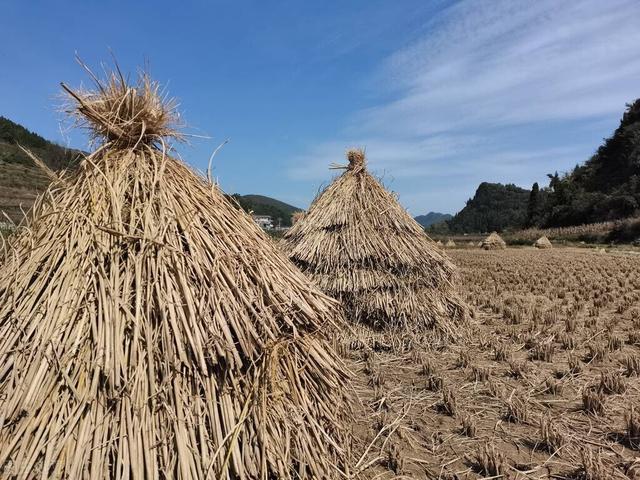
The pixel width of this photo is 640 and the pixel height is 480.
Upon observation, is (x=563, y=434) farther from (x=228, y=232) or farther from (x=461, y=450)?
(x=228, y=232)

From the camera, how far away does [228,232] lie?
2850 mm

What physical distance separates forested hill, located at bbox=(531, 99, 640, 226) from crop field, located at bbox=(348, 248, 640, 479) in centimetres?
4076

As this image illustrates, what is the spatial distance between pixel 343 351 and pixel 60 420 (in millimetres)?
4957

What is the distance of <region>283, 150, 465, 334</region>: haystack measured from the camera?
23.2 feet

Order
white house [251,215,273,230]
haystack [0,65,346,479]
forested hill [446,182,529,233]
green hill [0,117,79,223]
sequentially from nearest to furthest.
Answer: haystack [0,65,346,479]
white house [251,215,273,230]
green hill [0,117,79,223]
forested hill [446,182,529,233]

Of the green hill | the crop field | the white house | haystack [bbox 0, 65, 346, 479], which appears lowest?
the crop field

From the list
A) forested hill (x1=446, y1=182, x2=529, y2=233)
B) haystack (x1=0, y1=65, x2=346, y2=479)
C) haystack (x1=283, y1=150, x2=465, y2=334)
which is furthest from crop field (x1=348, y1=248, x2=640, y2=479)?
forested hill (x1=446, y1=182, x2=529, y2=233)

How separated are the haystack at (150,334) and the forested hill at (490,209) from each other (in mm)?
81965

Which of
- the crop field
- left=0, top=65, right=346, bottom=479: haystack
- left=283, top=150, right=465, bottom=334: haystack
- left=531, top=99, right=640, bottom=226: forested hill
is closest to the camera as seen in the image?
left=0, top=65, right=346, bottom=479: haystack

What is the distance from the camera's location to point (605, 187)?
52781 mm

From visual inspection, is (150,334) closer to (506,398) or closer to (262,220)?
(262,220)

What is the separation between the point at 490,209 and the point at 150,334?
103663 millimetres

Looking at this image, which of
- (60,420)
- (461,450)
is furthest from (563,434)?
(60,420)

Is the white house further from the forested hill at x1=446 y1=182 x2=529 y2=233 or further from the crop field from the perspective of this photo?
the forested hill at x1=446 y1=182 x2=529 y2=233
